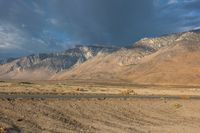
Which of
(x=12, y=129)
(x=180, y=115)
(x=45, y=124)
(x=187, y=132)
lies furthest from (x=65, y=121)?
(x=180, y=115)

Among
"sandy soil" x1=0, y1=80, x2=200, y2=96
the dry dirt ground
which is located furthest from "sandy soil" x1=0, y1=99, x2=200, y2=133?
"sandy soil" x1=0, y1=80, x2=200, y2=96

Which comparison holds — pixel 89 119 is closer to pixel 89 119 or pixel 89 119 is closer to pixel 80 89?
pixel 89 119

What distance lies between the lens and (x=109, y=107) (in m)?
34.5

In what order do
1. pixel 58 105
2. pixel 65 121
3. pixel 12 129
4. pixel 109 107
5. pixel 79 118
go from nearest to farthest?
pixel 12 129 < pixel 65 121 < pixel 79 118 < pixel 58 105 < pixel 109 107

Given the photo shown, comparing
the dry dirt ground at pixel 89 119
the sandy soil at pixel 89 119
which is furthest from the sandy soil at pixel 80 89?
the dry dirt ground at pixel 89 119

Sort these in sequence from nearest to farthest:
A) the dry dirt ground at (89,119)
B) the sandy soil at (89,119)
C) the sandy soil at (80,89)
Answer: the dry dirt ground at (89,119) < the sandy soil at (89,119) < the sandy soil at (80,89)

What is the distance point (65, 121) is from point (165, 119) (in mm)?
9569

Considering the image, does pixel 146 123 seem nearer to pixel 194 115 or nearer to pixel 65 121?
pixel 65 121

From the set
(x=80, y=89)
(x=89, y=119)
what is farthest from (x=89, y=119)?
(x=80, y=89)

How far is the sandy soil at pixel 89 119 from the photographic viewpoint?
74.6ft

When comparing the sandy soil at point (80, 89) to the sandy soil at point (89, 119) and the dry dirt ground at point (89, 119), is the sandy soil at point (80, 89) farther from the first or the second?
the dry dirt ground at point (89, 119)

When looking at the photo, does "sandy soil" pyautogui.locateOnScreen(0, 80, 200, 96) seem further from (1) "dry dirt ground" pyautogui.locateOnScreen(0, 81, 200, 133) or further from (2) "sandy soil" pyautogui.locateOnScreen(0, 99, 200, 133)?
(1) "dry dirt ground" pyautogui.locateOnScreen(0, 81, 200, 133)

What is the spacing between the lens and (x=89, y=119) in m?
27.4

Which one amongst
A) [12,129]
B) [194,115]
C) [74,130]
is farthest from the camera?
[194,115]
